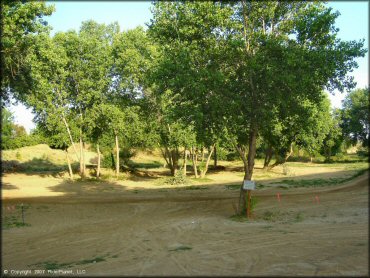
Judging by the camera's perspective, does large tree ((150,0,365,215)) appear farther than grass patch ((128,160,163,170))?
No

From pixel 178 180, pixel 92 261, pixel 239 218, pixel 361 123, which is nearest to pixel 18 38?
pixel 92 261

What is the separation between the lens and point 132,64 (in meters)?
34.1

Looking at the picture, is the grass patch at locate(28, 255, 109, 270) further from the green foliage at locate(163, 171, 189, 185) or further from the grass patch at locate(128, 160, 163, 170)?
the grass patch at locate(128, 160, 163, 170)

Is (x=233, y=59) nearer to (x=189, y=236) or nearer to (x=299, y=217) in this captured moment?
(x=299, y=217)

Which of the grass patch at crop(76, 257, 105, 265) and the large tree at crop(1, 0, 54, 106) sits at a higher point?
the large tree at crop(1, 0, 54, 106)

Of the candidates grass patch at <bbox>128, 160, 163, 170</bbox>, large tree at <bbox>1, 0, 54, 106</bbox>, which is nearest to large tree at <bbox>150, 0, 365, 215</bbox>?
large tree at <bbox>1, 0, 54, 106</bbox>

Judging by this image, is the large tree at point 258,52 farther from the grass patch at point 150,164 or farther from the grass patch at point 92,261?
the grass patch at point 150,164

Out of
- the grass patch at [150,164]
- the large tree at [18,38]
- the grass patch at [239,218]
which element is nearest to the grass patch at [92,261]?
the large tree at [18,38]

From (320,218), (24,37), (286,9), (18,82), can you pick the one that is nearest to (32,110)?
(24,37)

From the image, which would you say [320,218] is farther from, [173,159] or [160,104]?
[173,159]

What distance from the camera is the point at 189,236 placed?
1276cm

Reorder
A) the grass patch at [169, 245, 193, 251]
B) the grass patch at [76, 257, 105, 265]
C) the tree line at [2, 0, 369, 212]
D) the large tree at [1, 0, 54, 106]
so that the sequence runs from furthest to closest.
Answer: the tree line at [2, 0, 369, 212] → the large tree at [1, 0, 54, 106] → the grass patch at [169, 245, 193, 251] → the grass patch at [76, 257, 105, 265]

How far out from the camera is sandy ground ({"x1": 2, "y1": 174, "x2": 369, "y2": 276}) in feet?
24.4

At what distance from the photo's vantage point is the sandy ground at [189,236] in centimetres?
744
